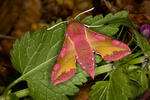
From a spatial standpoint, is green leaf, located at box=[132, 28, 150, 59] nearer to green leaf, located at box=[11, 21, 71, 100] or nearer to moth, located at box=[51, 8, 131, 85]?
moth, located at box=[51, 8, 131, 85]

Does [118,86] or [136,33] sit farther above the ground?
[136,33]

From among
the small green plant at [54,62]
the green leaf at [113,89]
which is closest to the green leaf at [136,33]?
the small green plant at [54,62]

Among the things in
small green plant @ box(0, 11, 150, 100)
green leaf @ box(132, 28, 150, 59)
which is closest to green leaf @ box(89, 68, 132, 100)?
small green plant @ box(0, 11, 150, 100)

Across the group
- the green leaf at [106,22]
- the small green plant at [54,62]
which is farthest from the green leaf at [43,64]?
the green leaf at [106,22]

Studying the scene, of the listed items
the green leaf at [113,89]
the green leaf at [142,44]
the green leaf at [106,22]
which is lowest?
the green leaf at [113,89]

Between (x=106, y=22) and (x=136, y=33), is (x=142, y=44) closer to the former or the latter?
(x=136, y=33)

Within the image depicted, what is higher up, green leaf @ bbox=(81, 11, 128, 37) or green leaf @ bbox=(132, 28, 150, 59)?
green leaf @ bbox=(81, 11, 128, 37)

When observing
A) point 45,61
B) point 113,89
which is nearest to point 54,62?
point 45,61

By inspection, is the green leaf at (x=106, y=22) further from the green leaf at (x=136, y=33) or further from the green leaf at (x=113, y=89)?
the green leaf at (x=113, y=89)

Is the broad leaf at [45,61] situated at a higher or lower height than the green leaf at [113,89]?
higher
